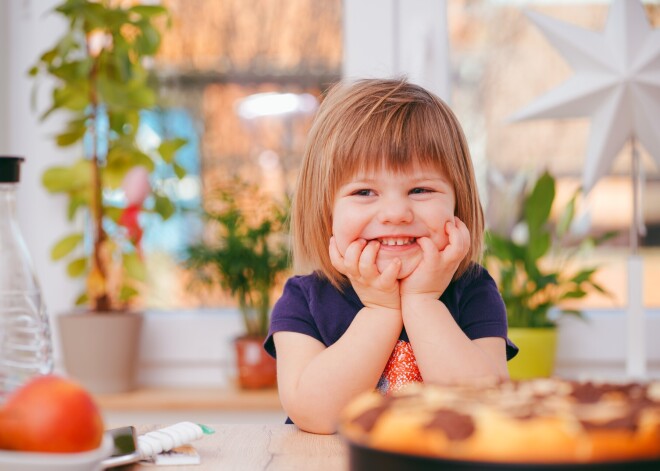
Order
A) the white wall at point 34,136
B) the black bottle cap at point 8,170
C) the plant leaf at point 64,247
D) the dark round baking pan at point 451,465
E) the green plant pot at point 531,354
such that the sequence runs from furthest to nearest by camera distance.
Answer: the white wall at point 34,136
the plant leaf at point 64,247
the green plant pot at point 531,354
the black bottle cap at point 8,170
the dark round baking pan at point 451,465

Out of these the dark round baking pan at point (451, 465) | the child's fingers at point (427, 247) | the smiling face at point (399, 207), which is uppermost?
the smiling face at point (399, 207)

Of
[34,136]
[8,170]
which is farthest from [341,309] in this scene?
[34,136]

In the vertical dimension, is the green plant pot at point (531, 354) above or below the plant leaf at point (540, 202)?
below

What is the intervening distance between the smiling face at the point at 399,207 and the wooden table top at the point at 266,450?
249 mm

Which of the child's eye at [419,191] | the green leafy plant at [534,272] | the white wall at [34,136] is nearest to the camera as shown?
the child's eye at [419,191]

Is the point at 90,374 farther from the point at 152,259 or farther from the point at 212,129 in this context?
the point at 212,129

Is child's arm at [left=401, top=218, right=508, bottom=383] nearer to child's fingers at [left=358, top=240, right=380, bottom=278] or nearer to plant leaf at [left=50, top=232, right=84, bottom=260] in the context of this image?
child's fingers at [left=358, top=240, right=380, bottom=278]

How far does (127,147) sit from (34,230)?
15.0 inches

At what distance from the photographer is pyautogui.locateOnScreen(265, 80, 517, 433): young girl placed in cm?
Result: 95

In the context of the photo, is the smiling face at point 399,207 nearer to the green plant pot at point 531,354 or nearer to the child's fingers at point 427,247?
the child's fingers at point 427,247

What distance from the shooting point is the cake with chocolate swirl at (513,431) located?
0.40m

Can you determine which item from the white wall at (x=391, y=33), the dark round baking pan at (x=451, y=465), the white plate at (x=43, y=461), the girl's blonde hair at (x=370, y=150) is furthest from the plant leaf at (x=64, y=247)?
the dark round baking pan at (x=451, y=465)

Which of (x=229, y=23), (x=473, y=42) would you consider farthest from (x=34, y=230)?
(x=473, y=42)

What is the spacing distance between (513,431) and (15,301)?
508 mm
